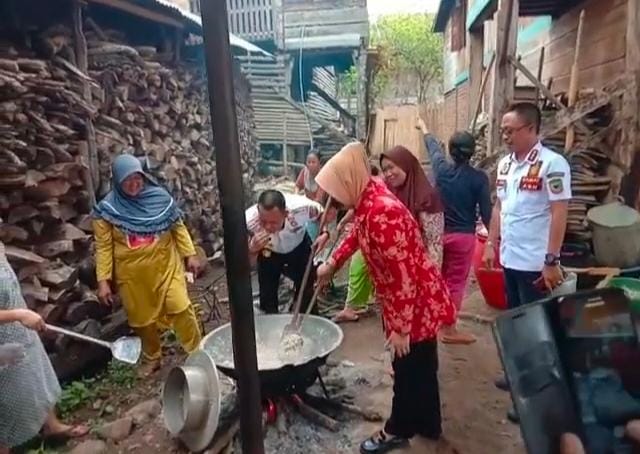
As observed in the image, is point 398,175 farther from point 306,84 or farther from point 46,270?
point 306,84

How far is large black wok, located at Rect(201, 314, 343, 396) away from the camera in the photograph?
297 centimetres

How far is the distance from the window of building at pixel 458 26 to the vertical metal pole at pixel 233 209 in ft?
45.5

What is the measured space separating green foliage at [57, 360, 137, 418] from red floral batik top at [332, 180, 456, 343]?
2306mm

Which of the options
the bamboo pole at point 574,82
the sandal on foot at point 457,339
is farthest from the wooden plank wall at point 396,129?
the sandal on foot at point 457,339

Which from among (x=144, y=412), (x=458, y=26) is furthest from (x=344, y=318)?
(x=458, y=26)

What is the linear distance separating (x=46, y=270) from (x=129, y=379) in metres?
0.98

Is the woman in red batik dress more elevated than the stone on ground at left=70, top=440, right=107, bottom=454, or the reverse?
A: the woman in red batik dress

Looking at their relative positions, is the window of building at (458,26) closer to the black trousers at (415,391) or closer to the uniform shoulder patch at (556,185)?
the uniform shoulder patch at (556,185)

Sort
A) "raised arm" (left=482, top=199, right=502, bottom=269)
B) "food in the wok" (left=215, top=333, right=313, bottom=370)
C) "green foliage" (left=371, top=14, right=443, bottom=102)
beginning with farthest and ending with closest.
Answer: "green foliage" (left=371, top=14, right=443, bottom=102), "raised arm" (left=482, top=199, right=502, bottom=269), "food in the wok" (left=215, top=333, right=313, bottom=370)

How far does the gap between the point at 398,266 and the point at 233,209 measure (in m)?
1.33

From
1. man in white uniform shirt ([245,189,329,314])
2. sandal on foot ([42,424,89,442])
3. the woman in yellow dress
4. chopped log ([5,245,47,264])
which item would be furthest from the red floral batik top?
chopped log ([5,245,47,264])

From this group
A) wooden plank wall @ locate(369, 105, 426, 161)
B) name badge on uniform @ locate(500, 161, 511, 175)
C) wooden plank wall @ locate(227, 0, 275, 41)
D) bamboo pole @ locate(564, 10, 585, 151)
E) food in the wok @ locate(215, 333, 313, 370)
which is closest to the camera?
food in the wok @ locate(215, 333, 313, 370)

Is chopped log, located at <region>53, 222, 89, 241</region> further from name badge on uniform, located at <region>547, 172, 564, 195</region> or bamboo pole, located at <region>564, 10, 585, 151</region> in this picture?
bamboo pole, located at <region>564, 10, 585, 151</region>

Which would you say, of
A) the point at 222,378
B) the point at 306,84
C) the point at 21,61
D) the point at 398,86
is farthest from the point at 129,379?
the point at 398,86
